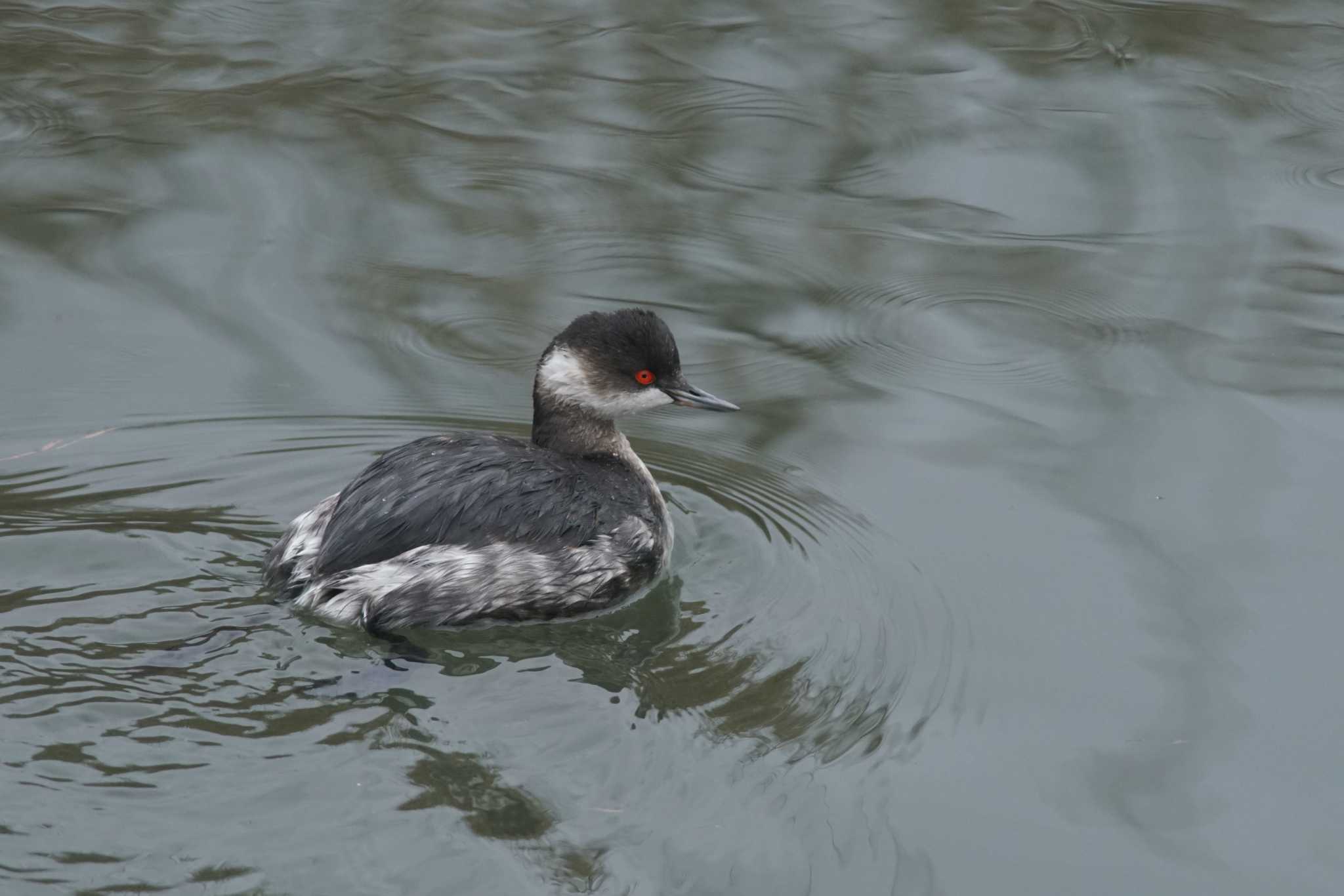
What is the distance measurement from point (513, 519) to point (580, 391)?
2.25 feet

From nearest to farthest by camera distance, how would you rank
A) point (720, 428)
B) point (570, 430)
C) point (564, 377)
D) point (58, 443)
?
point (564, 377), point (570, 430), point (58, 443), point (720, 428)

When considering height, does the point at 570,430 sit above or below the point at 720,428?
above

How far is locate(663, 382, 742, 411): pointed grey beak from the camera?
19.6 ft

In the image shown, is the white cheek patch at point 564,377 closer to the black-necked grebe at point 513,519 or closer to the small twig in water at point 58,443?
the black-necked grebe at point 513,519

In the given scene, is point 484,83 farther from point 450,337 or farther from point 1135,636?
point 1135,636

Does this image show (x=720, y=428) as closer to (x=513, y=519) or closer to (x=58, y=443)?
(x=513, y=519)

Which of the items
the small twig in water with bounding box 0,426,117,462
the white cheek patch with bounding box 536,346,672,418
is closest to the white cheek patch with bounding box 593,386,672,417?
the white cheek patch with bounding box 536,346,672,418

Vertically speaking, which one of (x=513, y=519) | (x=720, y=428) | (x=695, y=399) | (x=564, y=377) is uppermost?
(x=564, y=377)

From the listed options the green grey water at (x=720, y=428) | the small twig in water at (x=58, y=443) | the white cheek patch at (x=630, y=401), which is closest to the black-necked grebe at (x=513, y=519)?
the white cheek patch at (x=630, y=401)

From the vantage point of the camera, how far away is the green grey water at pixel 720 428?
170 inches

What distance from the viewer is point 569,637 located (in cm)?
530

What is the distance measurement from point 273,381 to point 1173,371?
141 inches

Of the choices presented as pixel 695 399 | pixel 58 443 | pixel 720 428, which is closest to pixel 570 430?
pixel 695 399

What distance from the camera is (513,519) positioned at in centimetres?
534
